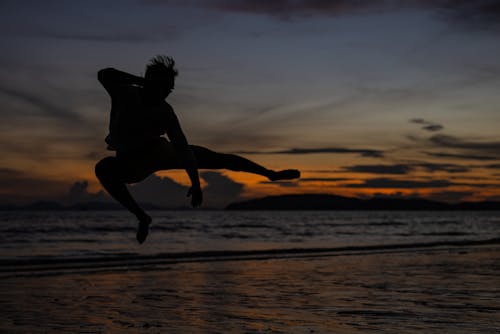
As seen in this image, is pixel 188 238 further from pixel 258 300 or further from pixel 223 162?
pixel 223 162

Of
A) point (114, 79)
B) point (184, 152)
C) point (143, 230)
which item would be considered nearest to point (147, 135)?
point (184, 152)

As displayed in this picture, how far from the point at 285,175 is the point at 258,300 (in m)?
5.60

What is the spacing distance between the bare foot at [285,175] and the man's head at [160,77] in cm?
139

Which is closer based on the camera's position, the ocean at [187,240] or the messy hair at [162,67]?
the messy hair at [162,67]

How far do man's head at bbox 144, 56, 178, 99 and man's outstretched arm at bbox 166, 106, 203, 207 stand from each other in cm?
17

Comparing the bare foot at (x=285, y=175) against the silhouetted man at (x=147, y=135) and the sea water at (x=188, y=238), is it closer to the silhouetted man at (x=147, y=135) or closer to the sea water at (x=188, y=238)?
the silhouetted man at (x=147, y=135)

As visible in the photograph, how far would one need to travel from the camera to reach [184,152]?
17.3 feet

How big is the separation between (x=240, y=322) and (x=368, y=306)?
238cm

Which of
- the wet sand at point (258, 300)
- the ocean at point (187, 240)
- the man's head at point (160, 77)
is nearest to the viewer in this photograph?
the man's head at point (160, 77)

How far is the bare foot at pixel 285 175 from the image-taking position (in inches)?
238

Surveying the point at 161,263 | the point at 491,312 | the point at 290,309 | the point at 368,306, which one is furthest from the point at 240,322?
the point at 161,263

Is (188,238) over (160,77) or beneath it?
beneath

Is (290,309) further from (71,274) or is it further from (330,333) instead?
(71,274)

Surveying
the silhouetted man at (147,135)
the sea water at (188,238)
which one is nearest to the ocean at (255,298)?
the silhouetted man at (147,135)
